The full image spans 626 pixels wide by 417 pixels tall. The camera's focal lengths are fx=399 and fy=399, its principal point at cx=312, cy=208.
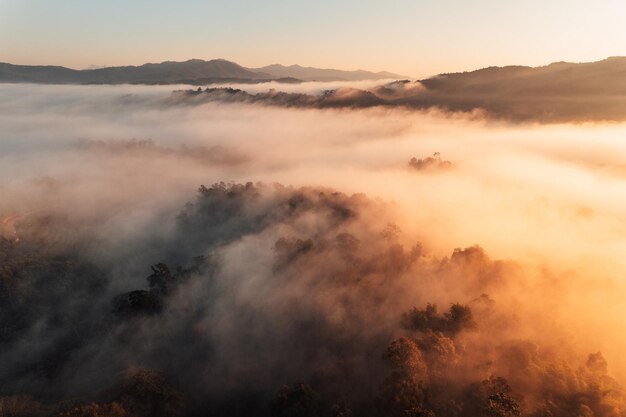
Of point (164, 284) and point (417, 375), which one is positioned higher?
point (417, 375)

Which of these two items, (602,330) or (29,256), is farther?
(29,256)

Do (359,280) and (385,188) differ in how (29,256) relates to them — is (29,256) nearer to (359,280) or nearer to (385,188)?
(359,280)

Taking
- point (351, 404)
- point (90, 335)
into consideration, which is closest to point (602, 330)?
point (351, 404)

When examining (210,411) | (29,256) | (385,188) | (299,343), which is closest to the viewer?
(210,411)

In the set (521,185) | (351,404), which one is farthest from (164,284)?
(521,185)

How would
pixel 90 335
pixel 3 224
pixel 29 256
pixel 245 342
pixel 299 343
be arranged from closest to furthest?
1. pixel 299 343
2. pixel 245 342
3. pixel 90 335
4. pixel 29 256
5. pixel 3 224

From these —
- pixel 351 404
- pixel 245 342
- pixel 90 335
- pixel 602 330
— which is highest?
pixel 602 330
